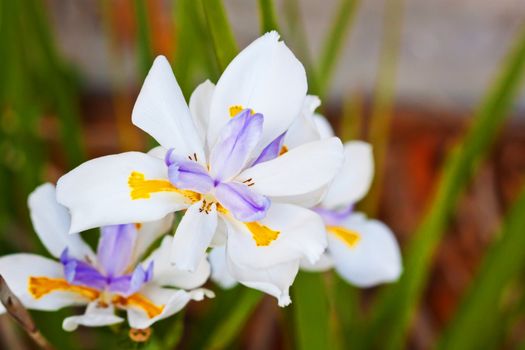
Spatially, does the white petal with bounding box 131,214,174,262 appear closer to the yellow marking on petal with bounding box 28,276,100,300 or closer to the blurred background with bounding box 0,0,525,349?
the yellow marking on petal with bounding box 28,276,100,300

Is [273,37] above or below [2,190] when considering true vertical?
above

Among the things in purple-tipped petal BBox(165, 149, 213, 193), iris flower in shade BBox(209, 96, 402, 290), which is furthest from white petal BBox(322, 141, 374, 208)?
purple-tipped petal BBox(165, 149, 213, 193)

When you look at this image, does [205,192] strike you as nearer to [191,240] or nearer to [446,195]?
[191,240]

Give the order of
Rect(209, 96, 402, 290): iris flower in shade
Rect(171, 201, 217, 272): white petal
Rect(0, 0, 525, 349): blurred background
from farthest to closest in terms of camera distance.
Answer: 1. Rect(0, 0, 525, 349): blurred background
2. Rect(209, 96, 402, 290): iris flower in shade
3. Rect(171, 201, 217, 272): white petal

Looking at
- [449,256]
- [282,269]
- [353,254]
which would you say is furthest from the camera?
[449,256]

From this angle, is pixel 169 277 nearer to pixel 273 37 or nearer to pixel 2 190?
pixel 273 37

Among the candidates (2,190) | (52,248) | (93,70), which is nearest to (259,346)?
(2,190)

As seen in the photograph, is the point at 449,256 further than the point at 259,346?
Yes

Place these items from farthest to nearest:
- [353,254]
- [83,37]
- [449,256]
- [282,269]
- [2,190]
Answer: [83,37] → [449,256] → [2,190] → [353,254] → [282,269]
